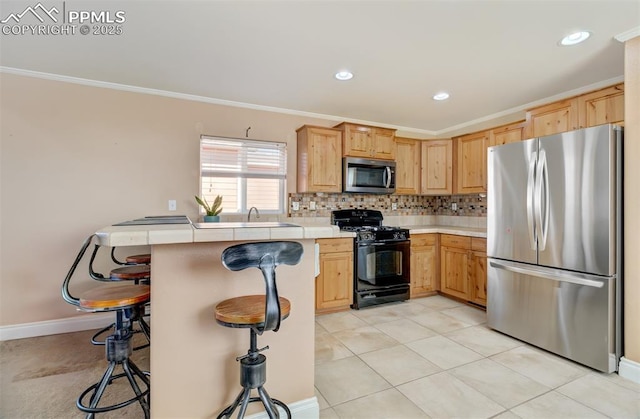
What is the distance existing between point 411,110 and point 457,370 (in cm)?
298

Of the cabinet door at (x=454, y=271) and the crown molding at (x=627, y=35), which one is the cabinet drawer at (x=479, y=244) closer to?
the cabinet door at (x=454, y=271)

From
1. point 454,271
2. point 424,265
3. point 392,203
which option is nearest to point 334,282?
point 424,265

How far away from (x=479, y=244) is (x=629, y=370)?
5.36 feet

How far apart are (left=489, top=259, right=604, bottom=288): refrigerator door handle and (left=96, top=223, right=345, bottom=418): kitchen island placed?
6.67 ft

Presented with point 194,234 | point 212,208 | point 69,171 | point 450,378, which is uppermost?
point 69,171

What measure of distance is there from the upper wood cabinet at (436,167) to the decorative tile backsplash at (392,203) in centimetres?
36

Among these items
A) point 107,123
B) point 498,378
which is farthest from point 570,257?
point 107,123

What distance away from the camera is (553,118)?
9.75 feet

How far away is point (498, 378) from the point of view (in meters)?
2.20

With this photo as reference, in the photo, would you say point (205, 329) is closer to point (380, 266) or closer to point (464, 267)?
point (380, 266)

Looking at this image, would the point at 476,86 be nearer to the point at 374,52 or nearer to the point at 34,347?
the point at 374,52

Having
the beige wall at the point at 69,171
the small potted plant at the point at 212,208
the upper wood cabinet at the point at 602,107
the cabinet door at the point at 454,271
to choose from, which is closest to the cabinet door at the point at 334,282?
the small potted plant at the point at 212,208

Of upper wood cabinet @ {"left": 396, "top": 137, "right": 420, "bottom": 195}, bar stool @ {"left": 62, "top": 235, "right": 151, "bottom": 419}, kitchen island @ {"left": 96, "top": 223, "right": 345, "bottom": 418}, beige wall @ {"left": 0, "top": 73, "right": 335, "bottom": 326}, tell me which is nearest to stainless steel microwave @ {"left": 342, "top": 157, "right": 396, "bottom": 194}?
upper wood cabinet @ {"left": 396, "top": 137, "right": 420, "bottom": 195}

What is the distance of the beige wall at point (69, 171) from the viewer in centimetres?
283
